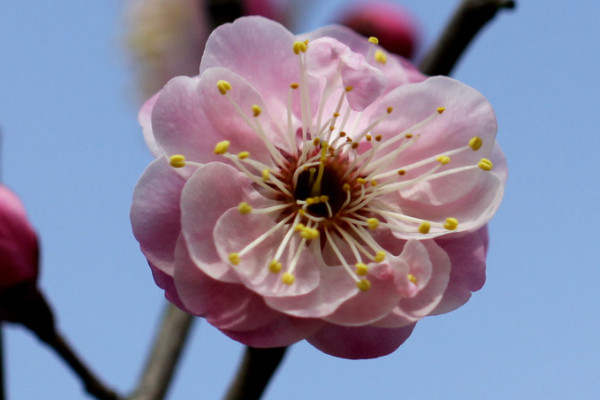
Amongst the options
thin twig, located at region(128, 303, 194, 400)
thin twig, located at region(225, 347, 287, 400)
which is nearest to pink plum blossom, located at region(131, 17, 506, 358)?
thin twig, located at region(225, 347, 287, 400)

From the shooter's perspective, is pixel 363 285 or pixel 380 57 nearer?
pixel 363 285

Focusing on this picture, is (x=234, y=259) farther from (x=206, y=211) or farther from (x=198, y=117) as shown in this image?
(x=198, y=117)

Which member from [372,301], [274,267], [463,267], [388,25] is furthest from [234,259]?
[388,25]

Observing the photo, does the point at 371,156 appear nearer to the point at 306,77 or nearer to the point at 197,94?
the point at 306,77

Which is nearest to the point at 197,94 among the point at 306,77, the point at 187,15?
the point at 306,77

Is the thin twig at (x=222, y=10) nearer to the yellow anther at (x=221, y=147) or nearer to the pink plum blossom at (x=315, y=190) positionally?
the pink plum blossom at (x=315, y=190)

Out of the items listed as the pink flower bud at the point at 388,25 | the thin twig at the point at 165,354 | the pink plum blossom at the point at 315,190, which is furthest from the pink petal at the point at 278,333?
the pink flower bud at the point at 388,25
